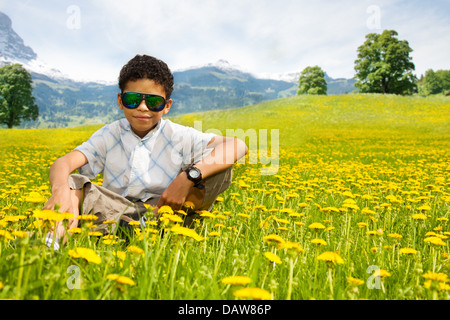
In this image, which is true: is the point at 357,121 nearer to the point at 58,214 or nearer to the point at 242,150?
the point at 242,150

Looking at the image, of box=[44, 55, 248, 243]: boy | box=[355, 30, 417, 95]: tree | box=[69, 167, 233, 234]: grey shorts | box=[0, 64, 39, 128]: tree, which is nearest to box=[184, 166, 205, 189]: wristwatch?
box=[44, 55, 248, 243]: boy

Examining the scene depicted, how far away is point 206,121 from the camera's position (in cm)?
2531

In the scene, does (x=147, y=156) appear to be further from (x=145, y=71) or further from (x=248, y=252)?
(x=248, y=252)

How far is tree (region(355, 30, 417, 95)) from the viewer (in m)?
52.7

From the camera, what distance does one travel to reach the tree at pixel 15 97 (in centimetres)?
5388

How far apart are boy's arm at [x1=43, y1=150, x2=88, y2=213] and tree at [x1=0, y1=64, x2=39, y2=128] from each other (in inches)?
2482

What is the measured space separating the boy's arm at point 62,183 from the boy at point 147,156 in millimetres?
13

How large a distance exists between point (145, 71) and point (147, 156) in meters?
0.74

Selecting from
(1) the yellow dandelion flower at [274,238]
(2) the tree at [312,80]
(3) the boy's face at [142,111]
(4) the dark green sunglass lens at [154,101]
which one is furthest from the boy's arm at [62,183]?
(2) the tree at [312,80]

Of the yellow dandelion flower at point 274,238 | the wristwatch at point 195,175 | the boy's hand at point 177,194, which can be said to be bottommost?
the yellow dandelion flower at point 274,238

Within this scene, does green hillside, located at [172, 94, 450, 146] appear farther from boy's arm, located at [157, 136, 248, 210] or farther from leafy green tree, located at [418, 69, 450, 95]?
leafy green tree, located at [418, 69, 450, 95]

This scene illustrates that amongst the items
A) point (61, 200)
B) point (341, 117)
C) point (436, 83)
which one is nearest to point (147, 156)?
point (61, 200)

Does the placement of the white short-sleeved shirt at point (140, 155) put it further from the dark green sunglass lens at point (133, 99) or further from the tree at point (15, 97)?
the tree at point (15, 97)

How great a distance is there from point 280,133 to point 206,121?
7.47 metres
